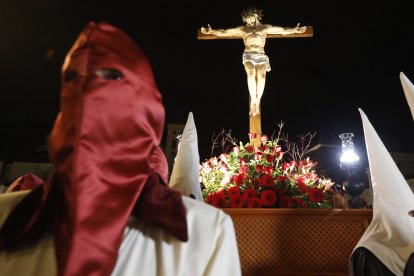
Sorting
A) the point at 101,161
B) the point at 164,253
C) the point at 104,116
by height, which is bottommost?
the point at 164,253

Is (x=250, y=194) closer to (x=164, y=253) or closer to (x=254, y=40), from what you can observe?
(x=164, y=253)

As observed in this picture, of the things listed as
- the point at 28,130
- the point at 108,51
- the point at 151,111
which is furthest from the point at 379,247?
the point at 28,130

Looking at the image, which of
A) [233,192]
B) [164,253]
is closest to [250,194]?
[233,192]

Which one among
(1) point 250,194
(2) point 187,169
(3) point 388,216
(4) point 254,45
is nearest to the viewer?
(3) point 388,216

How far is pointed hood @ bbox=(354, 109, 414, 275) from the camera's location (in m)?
1.63

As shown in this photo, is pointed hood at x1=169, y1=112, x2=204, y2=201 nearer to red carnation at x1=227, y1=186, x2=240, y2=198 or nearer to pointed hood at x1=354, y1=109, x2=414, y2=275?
red carnation at x1=227, y1=186, x2=240, y2=198

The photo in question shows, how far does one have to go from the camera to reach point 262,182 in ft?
7.77

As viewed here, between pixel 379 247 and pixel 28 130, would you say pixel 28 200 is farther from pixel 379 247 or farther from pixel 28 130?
pixel 28 130

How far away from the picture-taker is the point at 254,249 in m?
2.04

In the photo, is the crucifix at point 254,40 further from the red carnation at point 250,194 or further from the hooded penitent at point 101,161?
the hooded penitent at point 101,161

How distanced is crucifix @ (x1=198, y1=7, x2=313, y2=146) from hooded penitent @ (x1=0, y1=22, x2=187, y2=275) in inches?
117

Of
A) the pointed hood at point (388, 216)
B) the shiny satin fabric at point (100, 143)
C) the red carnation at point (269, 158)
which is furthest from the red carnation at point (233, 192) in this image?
the shiny satin fabric at point (100, 143)

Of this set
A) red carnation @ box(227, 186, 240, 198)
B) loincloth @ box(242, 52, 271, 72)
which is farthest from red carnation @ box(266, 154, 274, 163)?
loincloth @ box(242, 52, 271, 72)

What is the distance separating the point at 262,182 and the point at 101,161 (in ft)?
5.68
